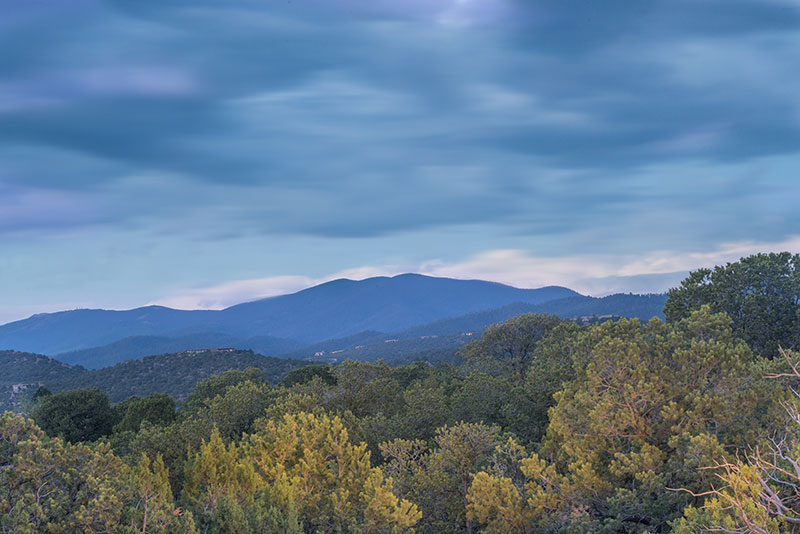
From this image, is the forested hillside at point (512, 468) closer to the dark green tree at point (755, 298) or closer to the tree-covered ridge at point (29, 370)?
the dark green tree at point (755, 298)

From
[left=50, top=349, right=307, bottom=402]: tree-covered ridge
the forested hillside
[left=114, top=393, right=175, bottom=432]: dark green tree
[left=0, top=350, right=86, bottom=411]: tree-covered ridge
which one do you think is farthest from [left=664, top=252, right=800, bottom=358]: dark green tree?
[left=0, top=350, right=86, bottom=411]: tree-covered ridge

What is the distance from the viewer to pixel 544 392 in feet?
103

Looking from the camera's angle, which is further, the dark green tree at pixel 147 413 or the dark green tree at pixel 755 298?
the dark green tree at pixel 147 413

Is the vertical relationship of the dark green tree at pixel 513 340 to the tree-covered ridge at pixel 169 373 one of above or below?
above

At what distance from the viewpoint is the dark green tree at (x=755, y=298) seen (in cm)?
3188

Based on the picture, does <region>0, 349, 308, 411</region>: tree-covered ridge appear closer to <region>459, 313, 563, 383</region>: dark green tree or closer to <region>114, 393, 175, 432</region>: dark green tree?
<region>114, 393, 175, 432</region>: dark green tree

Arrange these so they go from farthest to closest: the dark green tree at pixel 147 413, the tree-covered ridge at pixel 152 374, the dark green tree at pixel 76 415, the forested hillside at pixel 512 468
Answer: the tree-covered ridge at pixel 152 374 < the dark green tree at pixel 76 415 < the dark green tree at pixel 147 413 < the forested hillside at pixel 512 468

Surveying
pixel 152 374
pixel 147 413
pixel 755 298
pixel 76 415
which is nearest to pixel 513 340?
pixel 755 298

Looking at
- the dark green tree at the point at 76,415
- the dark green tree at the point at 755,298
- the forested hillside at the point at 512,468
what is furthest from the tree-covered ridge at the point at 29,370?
the dark green tree at the point at 755,298

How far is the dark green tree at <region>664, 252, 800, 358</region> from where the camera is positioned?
3188cm

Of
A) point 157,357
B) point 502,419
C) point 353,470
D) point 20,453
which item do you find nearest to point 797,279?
point 502,419

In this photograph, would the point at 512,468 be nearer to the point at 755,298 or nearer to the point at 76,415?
the point at 755,298

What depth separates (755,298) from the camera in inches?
1266

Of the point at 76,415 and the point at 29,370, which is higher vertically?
the point at 29,370
